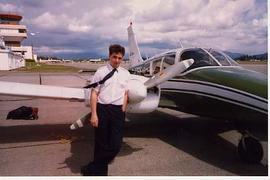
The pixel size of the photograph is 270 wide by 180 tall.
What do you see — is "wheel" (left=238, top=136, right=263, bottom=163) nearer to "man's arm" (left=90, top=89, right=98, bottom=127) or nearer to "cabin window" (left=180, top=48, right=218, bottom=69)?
"cabin window" (left=180, top=48, right=218, bottom=69)

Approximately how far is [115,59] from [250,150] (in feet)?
10.2

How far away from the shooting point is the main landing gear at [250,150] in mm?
6367

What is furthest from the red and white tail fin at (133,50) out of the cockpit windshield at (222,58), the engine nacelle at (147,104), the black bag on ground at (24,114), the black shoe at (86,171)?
the black shoe at (86,171)

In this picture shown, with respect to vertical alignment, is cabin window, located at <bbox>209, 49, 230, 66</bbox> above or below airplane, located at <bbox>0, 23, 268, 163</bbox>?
above

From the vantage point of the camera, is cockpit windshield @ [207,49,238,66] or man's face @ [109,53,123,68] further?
cockpit windshield @ [207,49,238,66]

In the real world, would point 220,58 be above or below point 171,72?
above

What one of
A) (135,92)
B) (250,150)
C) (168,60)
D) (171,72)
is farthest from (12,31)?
(250,150)

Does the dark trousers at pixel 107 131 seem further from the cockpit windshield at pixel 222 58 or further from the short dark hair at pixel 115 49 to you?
the cockpit windshield at pixel 222 58

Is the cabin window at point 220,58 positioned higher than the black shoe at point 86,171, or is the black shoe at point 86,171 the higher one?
the cabin window at point 220,58

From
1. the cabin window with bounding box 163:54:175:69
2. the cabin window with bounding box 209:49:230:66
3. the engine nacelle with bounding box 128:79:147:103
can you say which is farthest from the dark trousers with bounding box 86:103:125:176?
the cabin window with bounding box 163:54:175:69

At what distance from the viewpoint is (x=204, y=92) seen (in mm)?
6957

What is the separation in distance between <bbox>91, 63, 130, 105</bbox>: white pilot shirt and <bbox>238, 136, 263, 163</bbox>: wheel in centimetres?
268

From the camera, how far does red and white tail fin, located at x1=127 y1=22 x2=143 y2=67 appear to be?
14684mm

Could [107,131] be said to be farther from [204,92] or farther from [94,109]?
[204,92]
